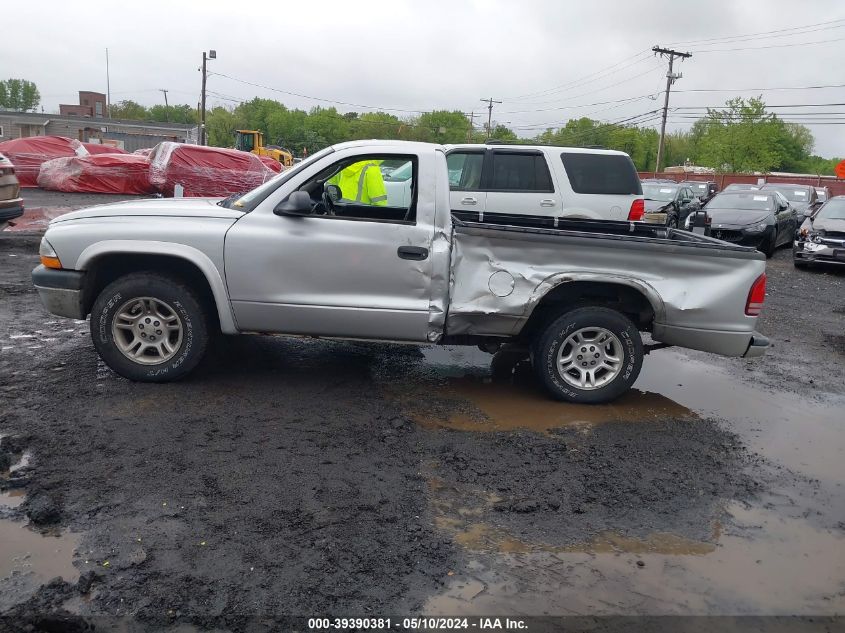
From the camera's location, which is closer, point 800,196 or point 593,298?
point 593,298

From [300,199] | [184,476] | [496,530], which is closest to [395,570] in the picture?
[496,530]

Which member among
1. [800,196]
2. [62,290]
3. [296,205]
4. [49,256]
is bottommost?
[62,290]

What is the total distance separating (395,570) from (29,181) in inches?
951

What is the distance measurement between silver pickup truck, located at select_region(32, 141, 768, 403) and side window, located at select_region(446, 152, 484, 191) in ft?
15.1

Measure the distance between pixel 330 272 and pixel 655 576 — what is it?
3.03 m

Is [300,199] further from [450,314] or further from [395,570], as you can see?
[395,570]

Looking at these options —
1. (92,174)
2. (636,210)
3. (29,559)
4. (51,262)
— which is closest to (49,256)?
(51,262)

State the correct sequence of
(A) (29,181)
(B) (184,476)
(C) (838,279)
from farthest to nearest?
(A) (29,181) < (C) (838,279) < (B) (184,476)

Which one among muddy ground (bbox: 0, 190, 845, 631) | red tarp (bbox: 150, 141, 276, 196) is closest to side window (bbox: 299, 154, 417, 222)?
muddy ground (bbox: 0, 190, 845, 631)

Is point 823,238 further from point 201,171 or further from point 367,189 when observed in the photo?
point 201,171

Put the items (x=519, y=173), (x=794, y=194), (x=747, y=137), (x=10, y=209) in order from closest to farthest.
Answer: (x=519, y=173) < (x=10, y=209) < (x=794, y=194) < (x=747, y=137)

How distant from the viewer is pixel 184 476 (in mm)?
4141

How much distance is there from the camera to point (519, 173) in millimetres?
10016

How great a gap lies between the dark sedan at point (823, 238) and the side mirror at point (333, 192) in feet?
39.9
